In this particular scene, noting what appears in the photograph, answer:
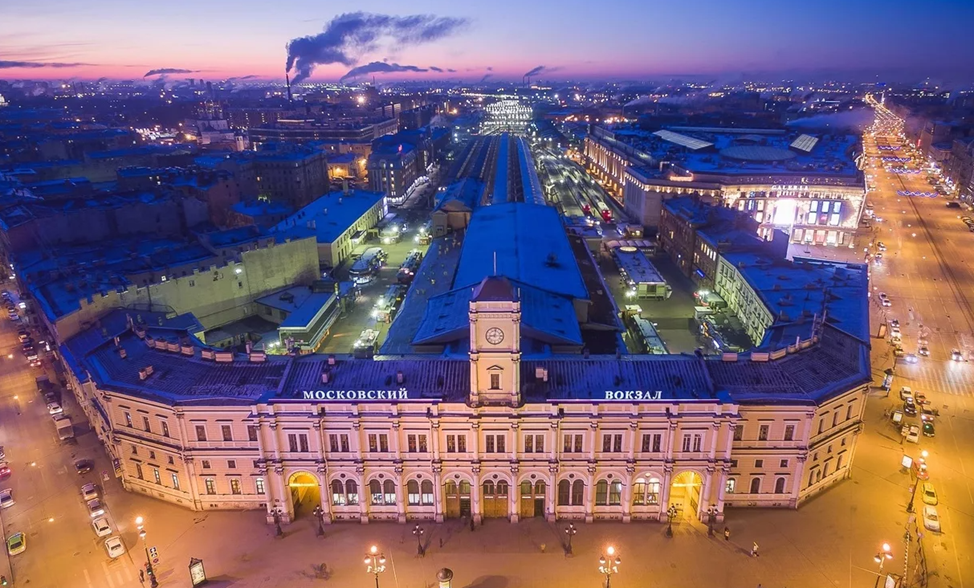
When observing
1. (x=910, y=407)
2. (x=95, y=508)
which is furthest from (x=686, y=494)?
(x=95, y=508)

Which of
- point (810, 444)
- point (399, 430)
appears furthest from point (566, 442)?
point (810, 444)

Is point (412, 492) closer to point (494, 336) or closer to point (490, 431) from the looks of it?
point (490, 431)

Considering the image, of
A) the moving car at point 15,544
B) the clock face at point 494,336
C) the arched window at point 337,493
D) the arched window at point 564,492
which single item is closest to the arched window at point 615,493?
the arched window at point 564,492

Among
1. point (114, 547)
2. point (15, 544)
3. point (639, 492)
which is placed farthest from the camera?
point (639, 492)

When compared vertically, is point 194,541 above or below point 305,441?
below

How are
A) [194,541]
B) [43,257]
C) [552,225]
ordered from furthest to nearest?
[552,225]
[43,257]
[194,541]

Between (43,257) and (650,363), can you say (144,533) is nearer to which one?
(650,363)
